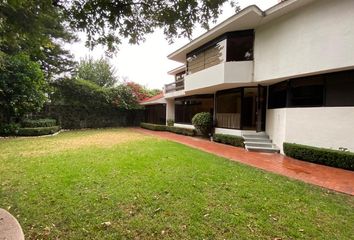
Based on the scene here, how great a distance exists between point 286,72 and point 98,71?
3344cm

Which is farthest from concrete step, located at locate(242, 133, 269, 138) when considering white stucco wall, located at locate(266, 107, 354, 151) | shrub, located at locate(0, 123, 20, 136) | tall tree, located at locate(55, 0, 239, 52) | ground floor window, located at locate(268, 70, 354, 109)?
shrub, located at locate(0, 123, 20, 136)

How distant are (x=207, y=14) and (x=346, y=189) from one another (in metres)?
5.47

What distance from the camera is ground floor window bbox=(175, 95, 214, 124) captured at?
1747 cm

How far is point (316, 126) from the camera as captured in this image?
8.89 m

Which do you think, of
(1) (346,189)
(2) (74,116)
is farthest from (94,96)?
(1) (346,189)

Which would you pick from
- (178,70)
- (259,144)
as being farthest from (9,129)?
(259,144)

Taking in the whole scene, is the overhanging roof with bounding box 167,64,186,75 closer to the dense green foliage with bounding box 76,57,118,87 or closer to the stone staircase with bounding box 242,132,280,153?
the stone staircase with bounding box 242,132,280,153

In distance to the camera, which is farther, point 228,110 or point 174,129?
point 174,129

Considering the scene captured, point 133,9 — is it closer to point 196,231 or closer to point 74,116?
point 196,231

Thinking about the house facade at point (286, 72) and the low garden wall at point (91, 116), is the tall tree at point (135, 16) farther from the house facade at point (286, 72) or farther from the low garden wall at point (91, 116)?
the low garden wall at point (91, 116)

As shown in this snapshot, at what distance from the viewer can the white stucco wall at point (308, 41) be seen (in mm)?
7840

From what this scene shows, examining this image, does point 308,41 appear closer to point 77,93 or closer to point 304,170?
point 304,170

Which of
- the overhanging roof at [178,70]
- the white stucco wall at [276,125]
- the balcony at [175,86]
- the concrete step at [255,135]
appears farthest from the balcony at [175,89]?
the white stucco wall at [276,125]

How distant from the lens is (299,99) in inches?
396
